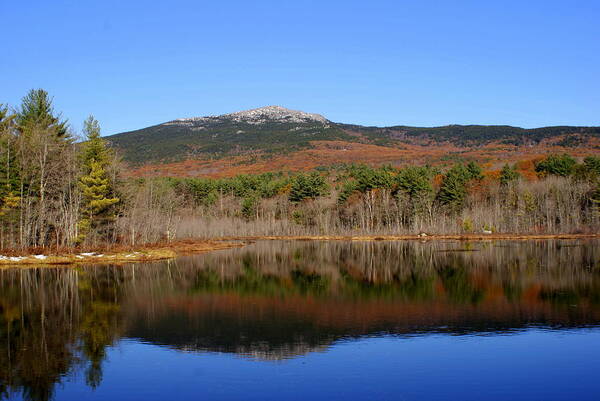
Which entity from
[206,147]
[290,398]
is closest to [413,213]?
[290,398]

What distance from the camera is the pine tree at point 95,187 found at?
48.9 metres

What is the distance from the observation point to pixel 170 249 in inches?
2136

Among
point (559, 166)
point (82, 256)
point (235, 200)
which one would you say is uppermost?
point (559, 166)

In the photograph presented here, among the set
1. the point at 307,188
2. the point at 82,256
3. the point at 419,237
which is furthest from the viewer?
the point at 307,188

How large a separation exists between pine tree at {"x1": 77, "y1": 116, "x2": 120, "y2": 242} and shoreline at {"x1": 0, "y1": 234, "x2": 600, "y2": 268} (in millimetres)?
4334

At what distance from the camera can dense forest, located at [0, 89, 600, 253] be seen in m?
46.5

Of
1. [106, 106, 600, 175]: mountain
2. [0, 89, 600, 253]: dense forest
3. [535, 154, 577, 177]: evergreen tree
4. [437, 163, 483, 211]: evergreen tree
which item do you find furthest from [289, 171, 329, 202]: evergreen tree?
[106, 106, 600, 175]: mountain

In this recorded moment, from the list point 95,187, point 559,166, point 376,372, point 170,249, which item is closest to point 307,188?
point 559,166

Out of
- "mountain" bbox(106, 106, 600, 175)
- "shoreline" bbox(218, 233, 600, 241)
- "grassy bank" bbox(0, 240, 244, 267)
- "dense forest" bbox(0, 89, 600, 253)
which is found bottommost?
"shoreline" bbox(218, 233, 600, 241)

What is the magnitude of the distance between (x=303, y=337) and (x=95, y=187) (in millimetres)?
37459

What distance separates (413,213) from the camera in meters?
89.6

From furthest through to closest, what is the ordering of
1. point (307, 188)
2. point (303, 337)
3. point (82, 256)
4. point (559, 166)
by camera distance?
point (307, 188)
point (559, 166)
point (82, 256)
point (303, 337)

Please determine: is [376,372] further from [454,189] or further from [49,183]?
[454,189]

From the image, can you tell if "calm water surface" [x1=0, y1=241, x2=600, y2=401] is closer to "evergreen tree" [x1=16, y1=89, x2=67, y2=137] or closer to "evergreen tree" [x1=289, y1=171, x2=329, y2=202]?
"evergreen tree" [x1=16, y1=89, x2=67, y2=137]
